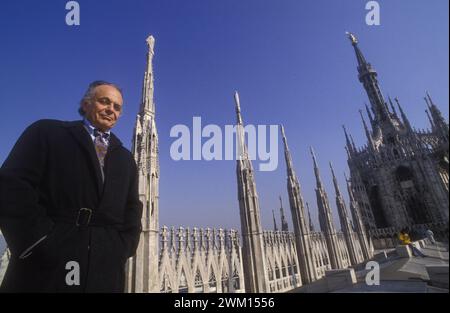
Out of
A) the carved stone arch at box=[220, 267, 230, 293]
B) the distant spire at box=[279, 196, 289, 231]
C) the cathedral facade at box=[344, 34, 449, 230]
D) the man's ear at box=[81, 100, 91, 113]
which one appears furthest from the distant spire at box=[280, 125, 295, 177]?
the distant spire at box=[279, 196, 289, 231]

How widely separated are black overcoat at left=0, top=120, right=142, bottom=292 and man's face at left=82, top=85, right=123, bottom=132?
0.68 feet

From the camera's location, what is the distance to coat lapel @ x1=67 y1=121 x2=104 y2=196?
2543 mm

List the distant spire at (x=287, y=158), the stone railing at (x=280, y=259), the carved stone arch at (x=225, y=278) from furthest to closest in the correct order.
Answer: the stone railing at (x=280, y=259) < the distant spire at (x=287, y=158) < the carved stone arch at (x=225, y=278)

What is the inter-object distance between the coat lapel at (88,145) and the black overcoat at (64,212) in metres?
0.01

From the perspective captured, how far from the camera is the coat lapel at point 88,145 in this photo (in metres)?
2.54

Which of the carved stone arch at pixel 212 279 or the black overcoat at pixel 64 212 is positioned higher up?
the black overcoat at pixel 64 212

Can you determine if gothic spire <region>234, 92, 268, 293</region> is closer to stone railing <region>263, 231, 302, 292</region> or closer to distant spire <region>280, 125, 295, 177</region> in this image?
distant spire <region>280, 125, 295, 177</region>

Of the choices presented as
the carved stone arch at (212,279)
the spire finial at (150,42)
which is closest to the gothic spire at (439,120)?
the spire finial at (150,42)

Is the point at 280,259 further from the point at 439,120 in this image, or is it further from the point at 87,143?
the point at 87,143

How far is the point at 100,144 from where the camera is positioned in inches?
111

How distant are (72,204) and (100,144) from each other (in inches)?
34.2

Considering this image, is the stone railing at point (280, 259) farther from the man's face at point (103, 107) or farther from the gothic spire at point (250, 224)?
the man's face at point (103, 107)
